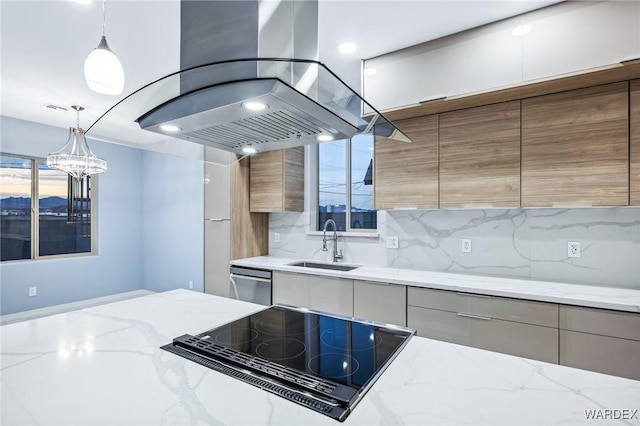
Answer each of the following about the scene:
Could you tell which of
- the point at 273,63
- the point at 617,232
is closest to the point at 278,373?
the point at 273,63

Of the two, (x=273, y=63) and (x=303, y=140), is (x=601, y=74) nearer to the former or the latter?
(x=303, y=140)

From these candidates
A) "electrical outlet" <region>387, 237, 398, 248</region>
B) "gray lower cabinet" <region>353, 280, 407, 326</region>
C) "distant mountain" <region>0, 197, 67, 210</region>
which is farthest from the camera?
"distant mountain" <region>0, 197, 67, 210</region>

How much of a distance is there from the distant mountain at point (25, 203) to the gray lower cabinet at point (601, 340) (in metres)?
5.85

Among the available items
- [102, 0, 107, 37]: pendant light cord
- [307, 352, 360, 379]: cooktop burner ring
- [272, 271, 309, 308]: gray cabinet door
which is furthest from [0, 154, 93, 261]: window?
[307, 352, 360, 379]: cooktop burner ring

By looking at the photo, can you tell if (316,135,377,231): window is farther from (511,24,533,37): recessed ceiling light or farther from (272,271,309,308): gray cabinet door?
(511,24,533,37): recessed ceiling light

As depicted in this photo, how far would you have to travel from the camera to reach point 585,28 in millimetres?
1780

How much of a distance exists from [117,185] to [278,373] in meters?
5.27

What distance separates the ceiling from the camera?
74.0 inches

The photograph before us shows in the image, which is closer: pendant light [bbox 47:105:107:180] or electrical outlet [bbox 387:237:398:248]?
electrical outlet [bbox 387:237:398:248]

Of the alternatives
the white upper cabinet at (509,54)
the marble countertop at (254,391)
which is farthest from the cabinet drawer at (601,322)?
the white upper cabinet at (509,54)

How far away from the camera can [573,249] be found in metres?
2.25

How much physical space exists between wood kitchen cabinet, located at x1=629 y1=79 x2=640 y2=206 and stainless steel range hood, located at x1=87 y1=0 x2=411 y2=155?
5.30 ft

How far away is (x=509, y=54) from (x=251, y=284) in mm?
2821

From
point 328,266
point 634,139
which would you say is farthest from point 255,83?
point 328,266
